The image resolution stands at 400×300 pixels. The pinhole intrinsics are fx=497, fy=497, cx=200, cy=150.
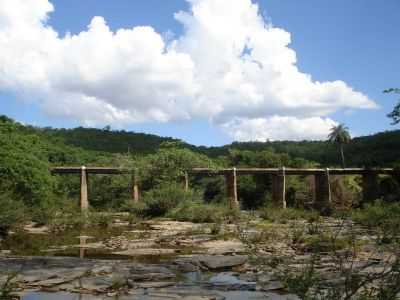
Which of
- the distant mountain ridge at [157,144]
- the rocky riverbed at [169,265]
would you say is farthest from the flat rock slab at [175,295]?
the distant mountain ridge at [157,144]

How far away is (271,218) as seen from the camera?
2439 cm

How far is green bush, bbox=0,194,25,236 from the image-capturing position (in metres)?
16.2

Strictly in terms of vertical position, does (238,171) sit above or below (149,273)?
above

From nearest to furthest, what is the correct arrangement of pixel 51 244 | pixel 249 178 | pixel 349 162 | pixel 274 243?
pixel 274 243, pixel 51 244, pixel 249 178, pixel 349 162

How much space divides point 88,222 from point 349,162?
5092cm

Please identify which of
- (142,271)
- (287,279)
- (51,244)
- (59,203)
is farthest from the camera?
(59,203)

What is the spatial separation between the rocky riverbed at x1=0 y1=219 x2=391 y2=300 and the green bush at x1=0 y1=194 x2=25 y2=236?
19.6 inches

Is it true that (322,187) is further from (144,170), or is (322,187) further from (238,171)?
(144,170)

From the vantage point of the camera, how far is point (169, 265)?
10.2 metres

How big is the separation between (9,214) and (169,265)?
27.3ft

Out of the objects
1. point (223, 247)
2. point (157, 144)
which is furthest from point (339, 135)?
Result: point (223, 247)

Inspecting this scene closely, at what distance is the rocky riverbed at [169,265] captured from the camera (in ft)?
23.1

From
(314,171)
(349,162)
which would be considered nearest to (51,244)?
(314,171)

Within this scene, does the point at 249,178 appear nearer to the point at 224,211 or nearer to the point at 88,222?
the point at 224,211
